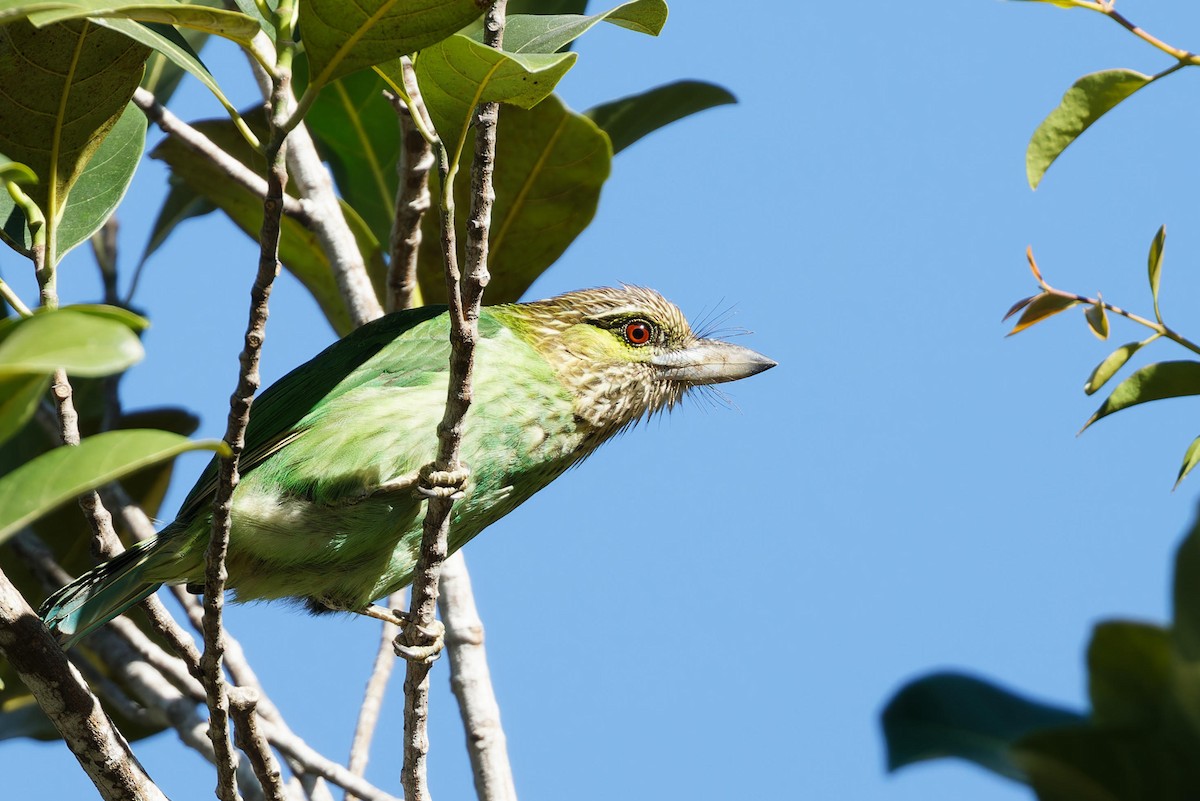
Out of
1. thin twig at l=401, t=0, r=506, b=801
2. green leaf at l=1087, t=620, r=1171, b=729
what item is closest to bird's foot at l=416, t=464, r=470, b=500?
thin twig at l=401, t=0, r=506, b=801

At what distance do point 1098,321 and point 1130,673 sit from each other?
1.20m

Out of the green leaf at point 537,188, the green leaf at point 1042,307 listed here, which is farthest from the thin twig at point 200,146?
the green leaf at point 1042,307

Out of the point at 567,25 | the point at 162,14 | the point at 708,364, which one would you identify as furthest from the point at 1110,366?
the point at 708,364

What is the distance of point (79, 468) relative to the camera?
1.21 m

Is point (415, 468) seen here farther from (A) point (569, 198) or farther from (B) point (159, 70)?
(B) point (159, 70)

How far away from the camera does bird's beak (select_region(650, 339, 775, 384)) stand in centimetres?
370

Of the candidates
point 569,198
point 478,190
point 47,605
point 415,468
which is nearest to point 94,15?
point 478,190

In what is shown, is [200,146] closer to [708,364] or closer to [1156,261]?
[708,364]

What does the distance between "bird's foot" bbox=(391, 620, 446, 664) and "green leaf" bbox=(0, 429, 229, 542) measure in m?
1.44

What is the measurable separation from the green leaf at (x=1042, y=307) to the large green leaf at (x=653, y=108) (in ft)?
5.97

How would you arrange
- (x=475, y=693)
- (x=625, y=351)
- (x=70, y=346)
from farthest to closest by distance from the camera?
1. (x=625, y=351)
2. (x=475, y=693)
3. (x=70, y=346)

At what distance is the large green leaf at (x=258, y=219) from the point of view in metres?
3.55

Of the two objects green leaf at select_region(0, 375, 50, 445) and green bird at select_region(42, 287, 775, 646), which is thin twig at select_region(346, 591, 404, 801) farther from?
green leaf at select_region(0, 375, 50, 445)

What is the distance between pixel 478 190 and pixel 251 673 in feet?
5.16
